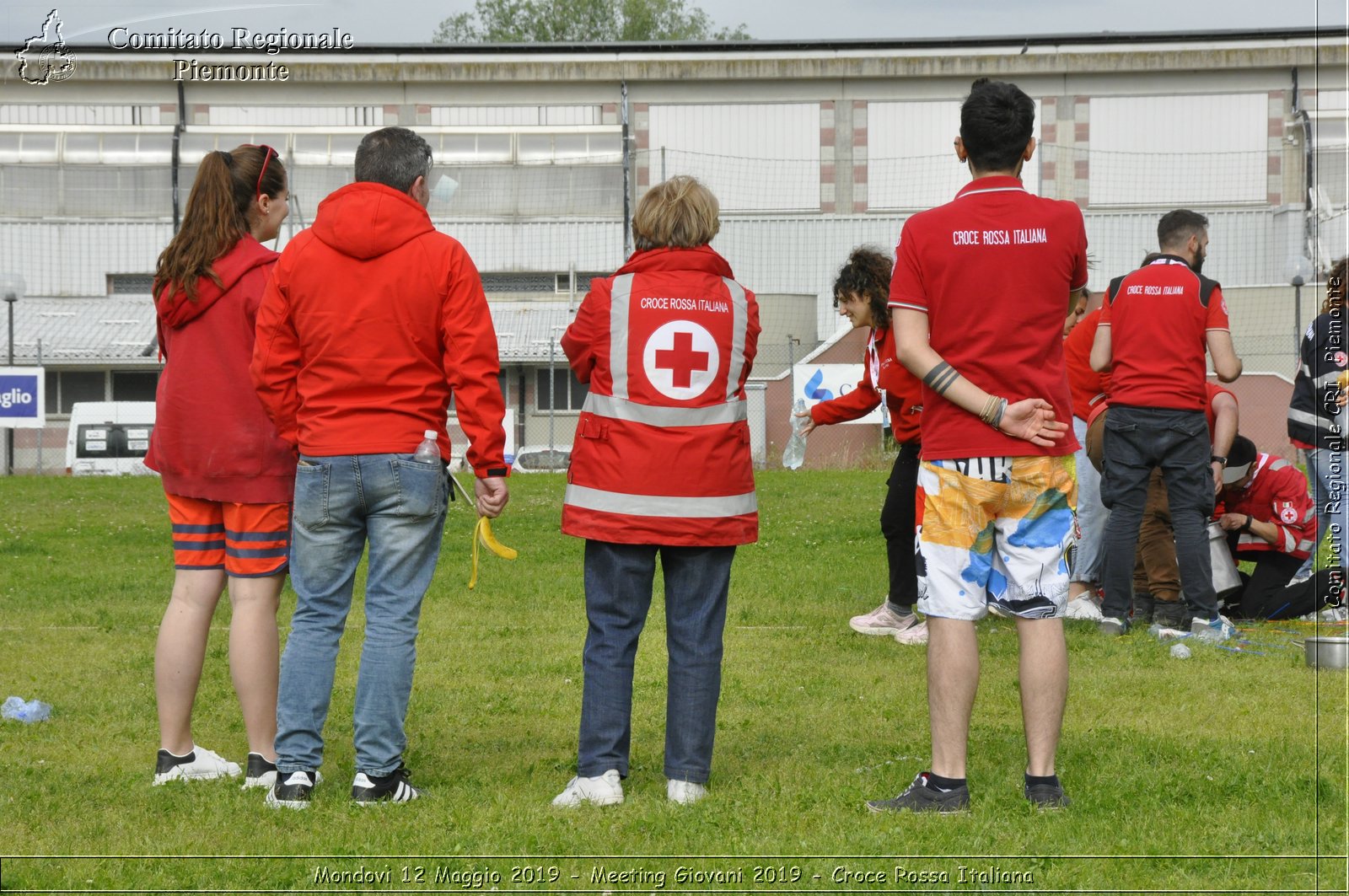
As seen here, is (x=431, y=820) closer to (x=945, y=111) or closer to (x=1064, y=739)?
(x=1064, y=739)

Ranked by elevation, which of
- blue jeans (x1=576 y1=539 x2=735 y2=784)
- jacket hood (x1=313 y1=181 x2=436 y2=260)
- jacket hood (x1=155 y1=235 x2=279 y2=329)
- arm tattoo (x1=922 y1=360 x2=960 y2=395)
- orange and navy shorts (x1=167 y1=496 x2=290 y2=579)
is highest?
jacket hood (x1=313 y1=181 x2=436 y2=260)

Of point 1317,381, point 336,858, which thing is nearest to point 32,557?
point 336,858

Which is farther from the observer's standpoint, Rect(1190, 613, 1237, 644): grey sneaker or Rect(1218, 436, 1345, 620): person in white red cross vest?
Rect(1218, 436, 1345, 620): person in white red cross vest

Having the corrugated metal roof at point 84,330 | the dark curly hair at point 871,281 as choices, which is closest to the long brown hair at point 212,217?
the dark curly hair at point 871,281

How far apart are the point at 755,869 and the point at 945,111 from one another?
28.3 metres

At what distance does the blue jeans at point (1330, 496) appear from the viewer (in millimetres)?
7328

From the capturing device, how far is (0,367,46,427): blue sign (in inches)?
912

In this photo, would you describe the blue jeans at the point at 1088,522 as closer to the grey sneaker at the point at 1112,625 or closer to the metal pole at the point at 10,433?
the grey sneaker at the point at 1112,625

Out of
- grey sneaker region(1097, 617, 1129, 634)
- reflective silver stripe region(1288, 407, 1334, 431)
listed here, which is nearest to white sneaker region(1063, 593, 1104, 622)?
grey sneaker region(1097, 617, 1129, 634)

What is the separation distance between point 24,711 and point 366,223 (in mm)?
2684

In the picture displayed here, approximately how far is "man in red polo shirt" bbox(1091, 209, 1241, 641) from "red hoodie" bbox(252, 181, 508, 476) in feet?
13.8

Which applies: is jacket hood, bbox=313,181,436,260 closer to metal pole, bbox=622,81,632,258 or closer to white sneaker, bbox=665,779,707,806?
white sneaker, bbox=665,779,707,806

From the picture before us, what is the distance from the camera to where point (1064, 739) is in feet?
16.4

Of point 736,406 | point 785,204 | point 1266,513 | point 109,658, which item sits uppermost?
point 785,204
